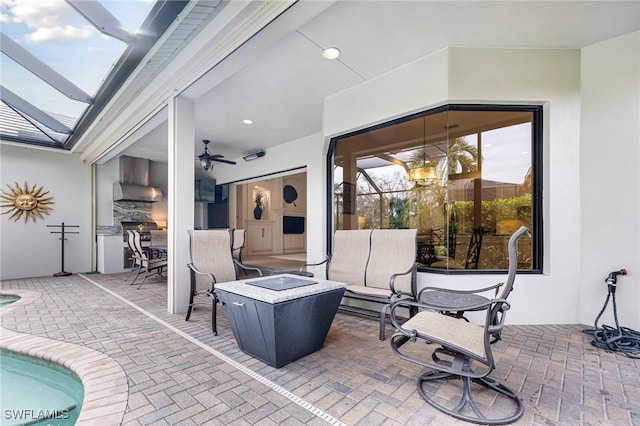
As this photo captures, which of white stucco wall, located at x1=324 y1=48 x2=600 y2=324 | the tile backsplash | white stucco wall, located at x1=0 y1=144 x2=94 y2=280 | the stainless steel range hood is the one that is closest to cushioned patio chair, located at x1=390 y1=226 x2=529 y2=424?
white stucco wall, located at x1=324 y1=48 x2=600 y2=324

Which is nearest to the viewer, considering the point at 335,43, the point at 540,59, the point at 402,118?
the point at 335,43

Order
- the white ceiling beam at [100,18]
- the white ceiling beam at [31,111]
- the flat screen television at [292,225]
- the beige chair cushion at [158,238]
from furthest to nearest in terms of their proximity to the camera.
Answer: the flat screen television at [292,225]
the beige chair cushion at [158,238]
the white ceiling beam at [31,111]
the white ceiling beam at [100,18]

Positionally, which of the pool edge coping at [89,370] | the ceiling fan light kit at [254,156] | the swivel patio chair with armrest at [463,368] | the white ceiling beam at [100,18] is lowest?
the pool edge coping at [89,370]

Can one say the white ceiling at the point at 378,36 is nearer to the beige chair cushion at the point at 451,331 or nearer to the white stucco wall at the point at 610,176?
the white stucco wall at the point at 610,176

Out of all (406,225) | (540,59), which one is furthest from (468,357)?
(540,59)

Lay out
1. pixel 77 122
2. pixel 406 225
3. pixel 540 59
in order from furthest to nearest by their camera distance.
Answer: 1. pixel 77 122
2. pixel 406 225
3. pixel 540 59

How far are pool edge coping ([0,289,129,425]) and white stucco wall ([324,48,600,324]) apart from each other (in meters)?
3.14

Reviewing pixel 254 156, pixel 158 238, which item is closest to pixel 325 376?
pixel 158 238

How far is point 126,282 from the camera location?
5883 mm

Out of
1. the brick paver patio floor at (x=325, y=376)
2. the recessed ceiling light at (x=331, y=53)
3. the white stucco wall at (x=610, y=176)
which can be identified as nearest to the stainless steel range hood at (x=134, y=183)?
the brick paver patio floor at (x=325, y=376)

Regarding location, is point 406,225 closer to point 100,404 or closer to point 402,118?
point 402,118

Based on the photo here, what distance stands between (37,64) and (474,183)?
5.99m

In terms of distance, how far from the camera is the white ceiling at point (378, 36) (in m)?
2.56

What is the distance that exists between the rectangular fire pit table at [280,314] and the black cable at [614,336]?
97.1 inches
